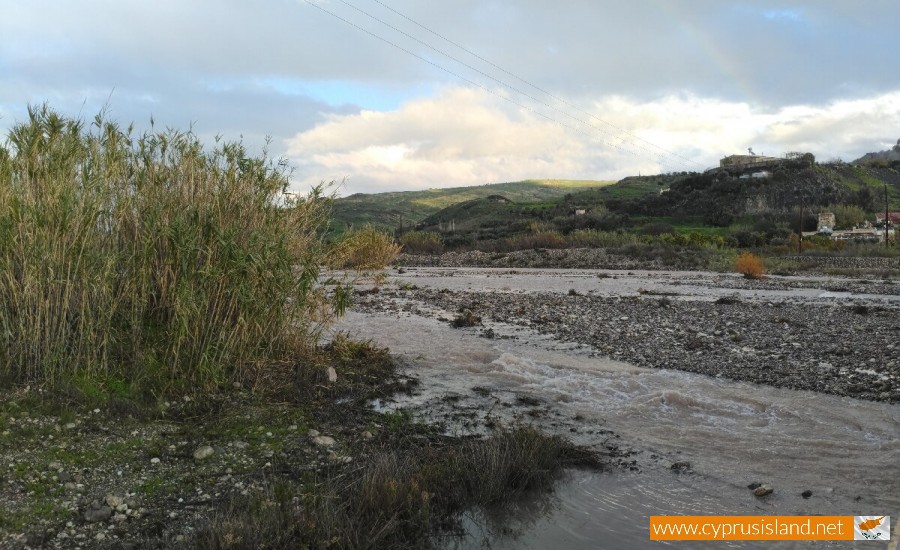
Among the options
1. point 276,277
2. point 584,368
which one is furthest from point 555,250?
point 276,277

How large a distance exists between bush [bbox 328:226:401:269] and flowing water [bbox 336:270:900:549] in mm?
1979

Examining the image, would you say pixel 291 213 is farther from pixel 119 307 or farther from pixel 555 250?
pixel 555 250

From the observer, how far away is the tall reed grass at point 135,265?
7.86 metres

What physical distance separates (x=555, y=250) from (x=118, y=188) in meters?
45.5

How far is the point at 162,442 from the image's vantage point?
6816mm

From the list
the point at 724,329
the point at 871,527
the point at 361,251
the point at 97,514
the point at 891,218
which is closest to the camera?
the point at 97,514

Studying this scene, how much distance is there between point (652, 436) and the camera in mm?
8164

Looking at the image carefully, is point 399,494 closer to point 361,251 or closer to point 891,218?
point 361,251

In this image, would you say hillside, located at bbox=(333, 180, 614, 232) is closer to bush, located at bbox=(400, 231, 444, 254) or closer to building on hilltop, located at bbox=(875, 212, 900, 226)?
bush, located at bbox=(400, 231, 444, 254)

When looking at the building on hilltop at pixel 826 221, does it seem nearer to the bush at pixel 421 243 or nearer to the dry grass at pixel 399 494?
the bush at pixel 421 243

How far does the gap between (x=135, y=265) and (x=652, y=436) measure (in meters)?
6.95

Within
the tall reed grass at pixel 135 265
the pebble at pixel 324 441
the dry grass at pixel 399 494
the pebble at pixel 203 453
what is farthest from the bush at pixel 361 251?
the pebble at pixel 203 453

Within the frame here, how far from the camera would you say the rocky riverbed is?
11.0 meters

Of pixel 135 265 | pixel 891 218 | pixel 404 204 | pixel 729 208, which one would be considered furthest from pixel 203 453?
pixel 404 204
